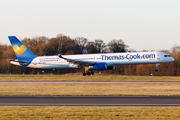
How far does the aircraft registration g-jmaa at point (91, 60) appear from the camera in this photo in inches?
2010

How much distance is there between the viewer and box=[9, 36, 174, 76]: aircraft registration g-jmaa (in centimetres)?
5106

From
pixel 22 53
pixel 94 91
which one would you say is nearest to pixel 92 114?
pixel 94 91

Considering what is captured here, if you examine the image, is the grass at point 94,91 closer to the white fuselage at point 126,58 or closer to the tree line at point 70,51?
the white fuselage at point 126,58

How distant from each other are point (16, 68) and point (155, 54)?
45.1 meters

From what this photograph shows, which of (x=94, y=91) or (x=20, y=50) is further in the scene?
(x=20, y=50)

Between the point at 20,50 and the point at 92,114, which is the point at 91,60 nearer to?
the point at 20,50

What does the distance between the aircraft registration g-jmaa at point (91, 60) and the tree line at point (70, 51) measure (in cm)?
1552

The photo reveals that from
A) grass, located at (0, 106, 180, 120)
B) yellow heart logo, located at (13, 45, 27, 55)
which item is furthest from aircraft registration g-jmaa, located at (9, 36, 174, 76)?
grass, located at (0, 106, 180, 120)

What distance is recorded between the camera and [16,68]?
80375mm

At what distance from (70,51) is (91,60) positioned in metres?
43.8

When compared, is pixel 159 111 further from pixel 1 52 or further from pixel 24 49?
pixel 1 52

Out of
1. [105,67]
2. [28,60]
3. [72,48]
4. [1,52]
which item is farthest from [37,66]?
[72,48]

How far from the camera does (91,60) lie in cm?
5366

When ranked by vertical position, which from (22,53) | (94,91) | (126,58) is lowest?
(94,91)
